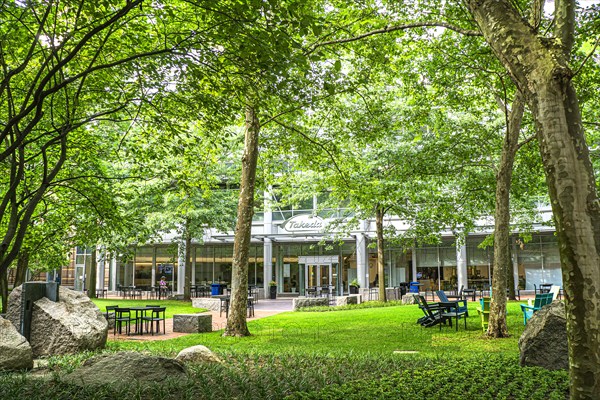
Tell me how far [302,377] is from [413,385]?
4.62 feet

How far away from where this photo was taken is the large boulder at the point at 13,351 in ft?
24.5

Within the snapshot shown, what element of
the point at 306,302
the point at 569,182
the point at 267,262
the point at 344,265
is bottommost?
the point at 306,302

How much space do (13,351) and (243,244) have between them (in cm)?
597

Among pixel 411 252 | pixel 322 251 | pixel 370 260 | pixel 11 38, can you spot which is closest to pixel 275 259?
pixel 322 251

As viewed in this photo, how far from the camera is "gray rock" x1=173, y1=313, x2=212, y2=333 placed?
13.6 meters

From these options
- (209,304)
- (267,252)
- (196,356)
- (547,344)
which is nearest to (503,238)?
(547,344)

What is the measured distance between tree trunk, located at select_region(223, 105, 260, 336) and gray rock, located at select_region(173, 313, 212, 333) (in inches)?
57.2

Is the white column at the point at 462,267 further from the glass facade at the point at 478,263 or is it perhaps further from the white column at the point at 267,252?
the white column at the point at 267,252

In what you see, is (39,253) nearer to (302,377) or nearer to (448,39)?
(302,377)

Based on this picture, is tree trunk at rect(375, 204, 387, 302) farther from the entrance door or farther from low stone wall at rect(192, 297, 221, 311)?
the entrance door

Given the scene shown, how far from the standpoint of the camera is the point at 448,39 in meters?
12.7

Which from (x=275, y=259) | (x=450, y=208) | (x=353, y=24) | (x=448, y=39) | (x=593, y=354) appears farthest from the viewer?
(x=275, y=259)

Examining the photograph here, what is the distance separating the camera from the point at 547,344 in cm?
726

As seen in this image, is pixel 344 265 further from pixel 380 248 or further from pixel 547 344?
pixel 547 344
